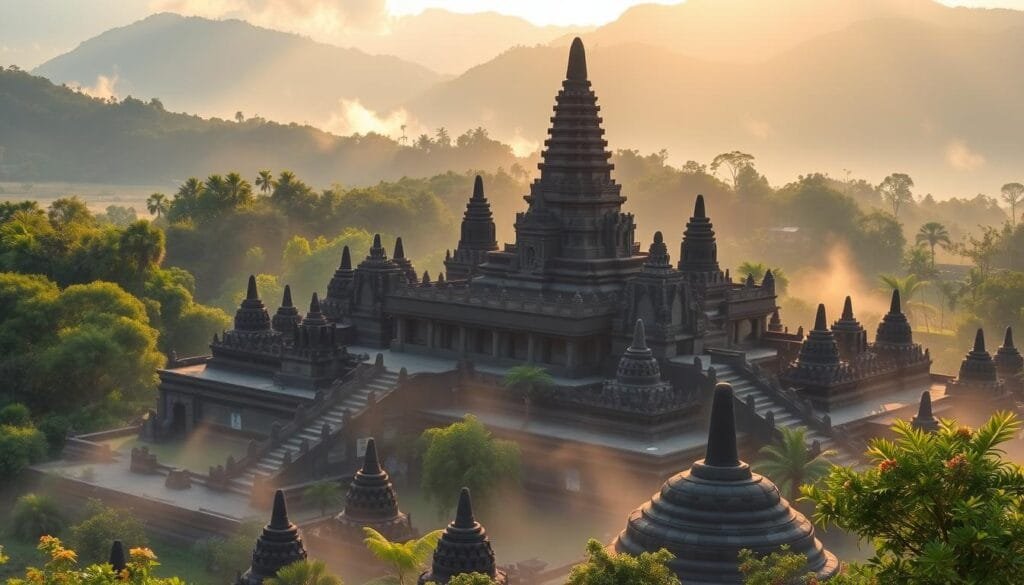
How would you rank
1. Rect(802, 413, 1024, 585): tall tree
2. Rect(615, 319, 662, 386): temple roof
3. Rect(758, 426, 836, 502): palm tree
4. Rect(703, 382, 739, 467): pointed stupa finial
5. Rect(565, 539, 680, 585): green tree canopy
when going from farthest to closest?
1. Rect(615, 319, 662, 386): temple roof
2. Rect(758, 426, 836, 502): palm tree
3. Rect(703, 382, 739, 467): pointed stupa finial
4. Rect(565, 539, 680, 585): green tree canopy
5. Rect(802, 413, 1024, 585): tall tree

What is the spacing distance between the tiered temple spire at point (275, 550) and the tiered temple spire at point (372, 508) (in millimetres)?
5561

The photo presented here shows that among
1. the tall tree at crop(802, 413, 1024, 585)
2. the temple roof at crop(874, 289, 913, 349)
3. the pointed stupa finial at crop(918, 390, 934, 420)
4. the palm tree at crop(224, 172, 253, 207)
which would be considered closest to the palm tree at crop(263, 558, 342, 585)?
the tall tree at crop(802, 413, 1024, 585)

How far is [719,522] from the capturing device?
30938 mm

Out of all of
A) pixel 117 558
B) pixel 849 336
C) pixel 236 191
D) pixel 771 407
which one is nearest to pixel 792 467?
pixel 771 407

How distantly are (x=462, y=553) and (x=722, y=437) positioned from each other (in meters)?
7.24

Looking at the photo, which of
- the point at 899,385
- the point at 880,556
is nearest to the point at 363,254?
the point at 899,385

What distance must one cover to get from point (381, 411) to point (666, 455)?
36.7ft

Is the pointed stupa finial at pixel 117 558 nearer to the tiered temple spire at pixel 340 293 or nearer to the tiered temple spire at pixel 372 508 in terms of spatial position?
the tiered temple spire at pixel 372 508

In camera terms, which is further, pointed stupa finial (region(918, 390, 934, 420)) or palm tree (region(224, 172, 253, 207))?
palm tree (region(224, 172, 253, 207))

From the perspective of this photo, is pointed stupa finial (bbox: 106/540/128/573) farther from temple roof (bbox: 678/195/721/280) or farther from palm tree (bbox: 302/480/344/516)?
temple roof (bbox: 678/195/721/280)

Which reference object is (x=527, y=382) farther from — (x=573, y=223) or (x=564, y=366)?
(x=573, y=223)

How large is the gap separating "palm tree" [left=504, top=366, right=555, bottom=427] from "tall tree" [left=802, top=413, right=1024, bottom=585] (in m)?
33.6

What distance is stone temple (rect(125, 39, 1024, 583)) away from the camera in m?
52.7

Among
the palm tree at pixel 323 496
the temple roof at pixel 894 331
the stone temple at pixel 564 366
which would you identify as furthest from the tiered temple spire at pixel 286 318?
the temple roof at pixel 894 331
